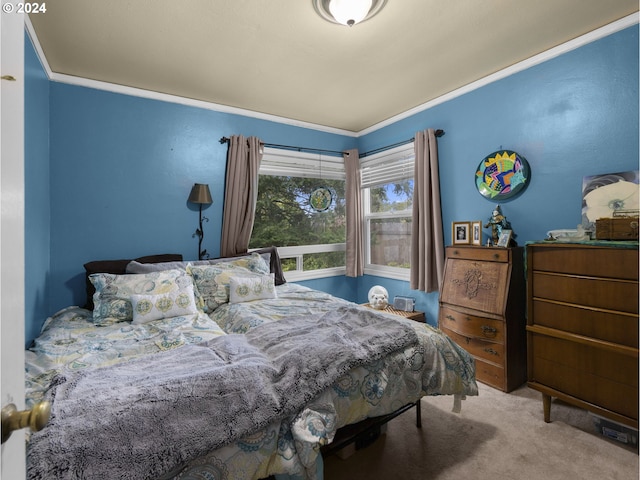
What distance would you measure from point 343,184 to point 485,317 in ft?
8.11

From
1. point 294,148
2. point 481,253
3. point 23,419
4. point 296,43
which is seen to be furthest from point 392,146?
point 23,419

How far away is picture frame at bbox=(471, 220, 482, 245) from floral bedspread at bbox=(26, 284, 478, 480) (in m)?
1.25

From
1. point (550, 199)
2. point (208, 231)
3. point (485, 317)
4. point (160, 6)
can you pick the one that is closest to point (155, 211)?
point (208, 231)

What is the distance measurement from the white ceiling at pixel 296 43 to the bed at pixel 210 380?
1.68 metres

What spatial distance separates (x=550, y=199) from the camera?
240 cm

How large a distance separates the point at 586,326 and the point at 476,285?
774 mm

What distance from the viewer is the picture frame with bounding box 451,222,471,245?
2.80m

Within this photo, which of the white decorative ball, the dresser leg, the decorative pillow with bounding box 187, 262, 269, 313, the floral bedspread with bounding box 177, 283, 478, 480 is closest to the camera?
the floral bedspread with bounding box 177, 283, 478, 480

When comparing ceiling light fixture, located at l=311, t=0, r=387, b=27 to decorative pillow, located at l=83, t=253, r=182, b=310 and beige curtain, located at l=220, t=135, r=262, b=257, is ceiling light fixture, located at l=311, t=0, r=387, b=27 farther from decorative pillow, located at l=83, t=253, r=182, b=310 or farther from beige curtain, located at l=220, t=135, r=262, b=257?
decorative pillow, located at l=83, t=253, r=182, b=310

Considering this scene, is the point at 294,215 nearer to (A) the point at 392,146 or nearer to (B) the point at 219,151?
(B) the point at 219,151

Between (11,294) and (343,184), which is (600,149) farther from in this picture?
(11,294)

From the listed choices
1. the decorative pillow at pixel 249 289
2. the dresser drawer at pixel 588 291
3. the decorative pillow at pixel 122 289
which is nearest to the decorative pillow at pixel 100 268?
the decorative pillow at pixel 122 289

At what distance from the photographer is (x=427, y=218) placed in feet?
10.4

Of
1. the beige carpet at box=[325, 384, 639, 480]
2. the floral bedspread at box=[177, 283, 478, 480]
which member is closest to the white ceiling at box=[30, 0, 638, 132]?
the floral bedspread at box=[177, 283, 478, 480]
